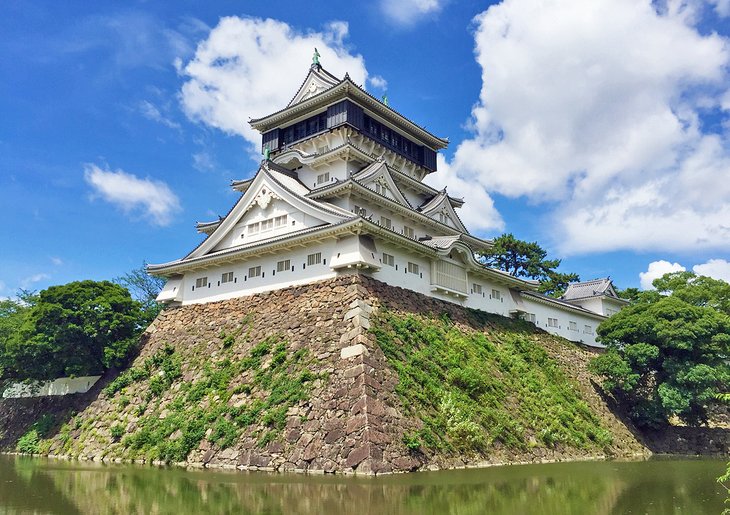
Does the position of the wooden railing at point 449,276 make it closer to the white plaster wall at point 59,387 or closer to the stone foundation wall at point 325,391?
the stone foundation wall at point 325,391

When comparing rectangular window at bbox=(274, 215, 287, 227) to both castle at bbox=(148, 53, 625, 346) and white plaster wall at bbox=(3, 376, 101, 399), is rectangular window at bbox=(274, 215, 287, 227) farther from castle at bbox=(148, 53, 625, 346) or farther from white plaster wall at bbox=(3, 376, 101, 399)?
white plaster wall at bbox=(3, 376, 101, 399)

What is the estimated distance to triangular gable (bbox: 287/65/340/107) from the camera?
3119cm

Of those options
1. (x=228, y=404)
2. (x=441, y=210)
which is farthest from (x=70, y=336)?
(x=441, y=210)

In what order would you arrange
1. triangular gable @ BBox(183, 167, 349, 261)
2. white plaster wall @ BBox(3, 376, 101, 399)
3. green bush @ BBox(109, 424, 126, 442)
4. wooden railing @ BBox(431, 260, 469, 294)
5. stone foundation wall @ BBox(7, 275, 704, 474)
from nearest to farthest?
stone foundation wall @ BBox(7, 275, 704, 474), green bush @ BBox(109, 424, 126, 442), triangular gable @ BBox(183, 167, 349, 261), wooden railing @ BBox(431, 260, 469, 294), white plaster wall @ BBox(3, 376, 101, 399)

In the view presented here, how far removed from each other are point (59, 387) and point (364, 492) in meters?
20.6

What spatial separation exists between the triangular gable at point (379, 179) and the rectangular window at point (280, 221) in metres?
3.65

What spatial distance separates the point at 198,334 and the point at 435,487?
47.1ft

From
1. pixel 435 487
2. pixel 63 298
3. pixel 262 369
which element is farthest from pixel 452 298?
pixel 63 298

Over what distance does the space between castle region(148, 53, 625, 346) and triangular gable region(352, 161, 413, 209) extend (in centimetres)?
5

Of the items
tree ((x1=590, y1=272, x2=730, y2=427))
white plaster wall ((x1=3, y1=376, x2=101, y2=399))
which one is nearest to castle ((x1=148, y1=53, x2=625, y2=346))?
tree ((x1=590, y1=272, x2=730, y2=427))

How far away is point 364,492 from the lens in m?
12.0

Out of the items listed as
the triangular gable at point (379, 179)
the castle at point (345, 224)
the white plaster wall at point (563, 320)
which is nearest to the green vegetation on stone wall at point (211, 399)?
the castle at point (345, 224)

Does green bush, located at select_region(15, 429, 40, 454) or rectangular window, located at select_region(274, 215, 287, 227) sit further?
rectangular window, located at select_region(274, 215, 287, 227)

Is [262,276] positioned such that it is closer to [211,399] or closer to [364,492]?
[211,399]
